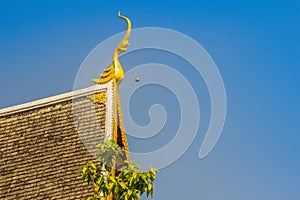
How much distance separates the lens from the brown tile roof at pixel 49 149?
70.5 ft

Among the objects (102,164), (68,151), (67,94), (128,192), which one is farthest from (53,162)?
(128,192)

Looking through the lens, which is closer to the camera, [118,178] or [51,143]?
[118,178]

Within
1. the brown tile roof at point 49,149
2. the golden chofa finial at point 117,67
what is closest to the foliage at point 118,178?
the brown tile roof at point 49,149

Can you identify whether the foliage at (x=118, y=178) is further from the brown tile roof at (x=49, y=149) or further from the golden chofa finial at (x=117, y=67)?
the golden chofa finial at (x=117, y=67)

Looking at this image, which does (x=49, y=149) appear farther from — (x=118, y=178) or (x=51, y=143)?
(x=118, y=178)

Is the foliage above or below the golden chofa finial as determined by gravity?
below

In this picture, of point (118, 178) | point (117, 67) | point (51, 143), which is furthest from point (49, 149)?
point (118, 178)

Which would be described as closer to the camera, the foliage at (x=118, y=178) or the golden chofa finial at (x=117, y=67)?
the foliage at (x=118, y=178)

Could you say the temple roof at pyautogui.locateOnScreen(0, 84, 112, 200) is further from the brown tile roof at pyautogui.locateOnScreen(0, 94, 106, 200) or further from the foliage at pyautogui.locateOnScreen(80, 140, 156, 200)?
the foliage at pyautogui.locateOnScreen(80, 140, 156, 200)

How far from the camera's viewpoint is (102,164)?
18906mm

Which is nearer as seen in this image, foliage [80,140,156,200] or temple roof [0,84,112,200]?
foliage [80,140,156,200]

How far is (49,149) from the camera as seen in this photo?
72.9ft

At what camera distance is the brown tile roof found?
70.5 ft

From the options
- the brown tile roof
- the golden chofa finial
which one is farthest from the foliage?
the golden chofa finial
